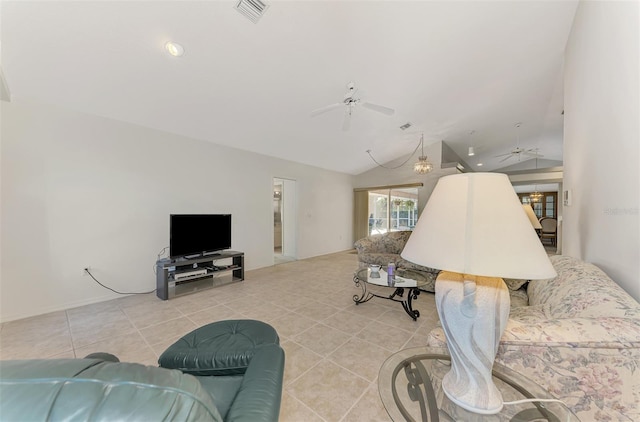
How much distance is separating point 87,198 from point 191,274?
164 centimetres

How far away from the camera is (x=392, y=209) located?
7.57 metres

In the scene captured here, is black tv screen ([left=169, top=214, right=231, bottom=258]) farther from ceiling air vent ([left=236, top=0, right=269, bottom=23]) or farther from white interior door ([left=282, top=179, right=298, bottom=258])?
ceiling air vent ([left=236, top=0, right=269, bottom=23])

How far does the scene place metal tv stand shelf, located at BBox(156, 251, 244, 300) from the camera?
128 inches

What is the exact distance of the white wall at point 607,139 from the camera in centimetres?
127

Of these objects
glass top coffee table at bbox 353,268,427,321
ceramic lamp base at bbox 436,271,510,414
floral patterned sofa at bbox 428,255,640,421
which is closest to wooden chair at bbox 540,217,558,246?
glass top coffee table at bbox 353,268,427,321

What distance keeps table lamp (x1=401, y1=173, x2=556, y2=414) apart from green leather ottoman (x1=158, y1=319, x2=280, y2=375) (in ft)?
3.16

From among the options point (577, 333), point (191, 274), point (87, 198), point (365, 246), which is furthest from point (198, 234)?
point (577, 333)

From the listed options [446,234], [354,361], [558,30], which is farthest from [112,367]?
[558,30]

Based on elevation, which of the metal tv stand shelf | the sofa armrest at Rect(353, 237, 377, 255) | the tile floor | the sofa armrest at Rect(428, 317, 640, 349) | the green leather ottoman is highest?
the sofa armrest at Rect(428, 317, 640, 349)

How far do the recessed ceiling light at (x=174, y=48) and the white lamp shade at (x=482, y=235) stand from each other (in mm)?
2839

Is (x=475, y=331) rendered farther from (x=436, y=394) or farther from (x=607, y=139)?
(x=607, y=139)

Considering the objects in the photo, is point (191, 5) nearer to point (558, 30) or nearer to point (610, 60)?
point (610, 60)

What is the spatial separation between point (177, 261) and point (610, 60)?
4.73m

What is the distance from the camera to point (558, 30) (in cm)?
268
